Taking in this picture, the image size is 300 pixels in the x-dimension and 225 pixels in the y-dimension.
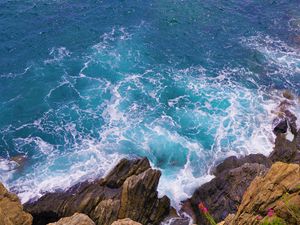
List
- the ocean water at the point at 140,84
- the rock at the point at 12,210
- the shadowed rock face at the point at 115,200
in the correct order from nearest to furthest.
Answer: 1. the rock at the point at 12,210
2. the shadowed rock face at the point at 115,200
3. the ocean water at the point at 140,84

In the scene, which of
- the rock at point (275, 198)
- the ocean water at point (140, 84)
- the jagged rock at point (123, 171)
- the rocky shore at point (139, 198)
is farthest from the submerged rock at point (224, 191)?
the rock at point (275, 198)

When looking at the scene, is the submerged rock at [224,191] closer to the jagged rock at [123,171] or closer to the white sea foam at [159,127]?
the white sea foam at [159,127]

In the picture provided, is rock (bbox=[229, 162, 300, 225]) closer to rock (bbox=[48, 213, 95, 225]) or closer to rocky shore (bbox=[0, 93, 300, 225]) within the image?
rocky shore (bbox=[0, 93, 300, 225])

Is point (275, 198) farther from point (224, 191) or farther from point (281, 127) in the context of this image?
point (281, 127)

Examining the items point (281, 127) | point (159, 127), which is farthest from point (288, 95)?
point (159, 127)

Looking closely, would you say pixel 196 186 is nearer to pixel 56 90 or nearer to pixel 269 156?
pixel 269 156

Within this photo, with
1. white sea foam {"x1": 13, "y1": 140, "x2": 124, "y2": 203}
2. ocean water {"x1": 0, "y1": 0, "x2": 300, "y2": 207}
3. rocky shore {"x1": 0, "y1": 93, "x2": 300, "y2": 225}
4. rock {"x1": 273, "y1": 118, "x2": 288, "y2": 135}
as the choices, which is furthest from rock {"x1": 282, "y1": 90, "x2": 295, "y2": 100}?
white sea foam {"x1": 13, "y1": 140, "x2": 124, "y2": 203}
